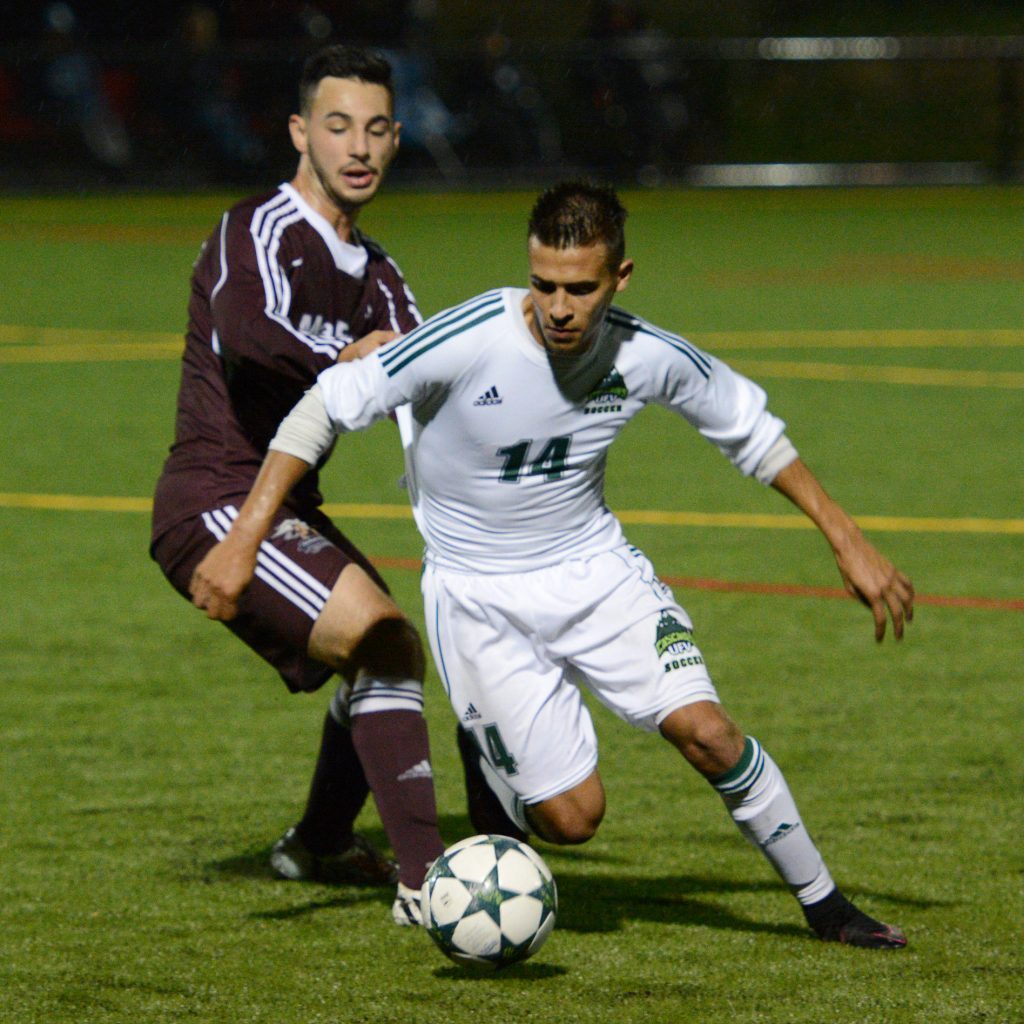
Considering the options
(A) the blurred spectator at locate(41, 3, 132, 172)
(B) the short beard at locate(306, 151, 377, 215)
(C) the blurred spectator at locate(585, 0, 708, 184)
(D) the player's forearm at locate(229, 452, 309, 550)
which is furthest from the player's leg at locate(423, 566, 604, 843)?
(C) the blurred spectator at locate(585, 0, 708, 184)

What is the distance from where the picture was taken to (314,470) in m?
5.69

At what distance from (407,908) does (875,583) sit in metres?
1.44

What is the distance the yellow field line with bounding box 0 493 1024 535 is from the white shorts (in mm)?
5125

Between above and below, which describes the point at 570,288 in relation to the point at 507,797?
above

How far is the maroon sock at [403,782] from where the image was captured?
530 centimetres

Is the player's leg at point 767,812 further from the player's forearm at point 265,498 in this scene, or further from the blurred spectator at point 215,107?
the blurred spectator at point 215,107

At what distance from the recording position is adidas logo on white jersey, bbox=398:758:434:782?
535 cm

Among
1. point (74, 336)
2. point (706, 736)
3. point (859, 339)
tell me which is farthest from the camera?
point (74, 336)

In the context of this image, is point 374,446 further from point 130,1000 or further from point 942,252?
point 942,252

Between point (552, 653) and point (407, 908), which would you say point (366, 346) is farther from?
point (407, 908)

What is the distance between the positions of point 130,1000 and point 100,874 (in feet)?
3.29

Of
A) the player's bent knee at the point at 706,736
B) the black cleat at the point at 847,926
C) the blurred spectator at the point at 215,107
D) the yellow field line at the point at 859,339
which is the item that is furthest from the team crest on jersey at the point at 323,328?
the blurred spectator at the point at 215,107

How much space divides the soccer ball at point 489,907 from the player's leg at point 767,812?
487 mm

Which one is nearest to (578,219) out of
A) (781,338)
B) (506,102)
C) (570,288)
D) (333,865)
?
(570,288)
